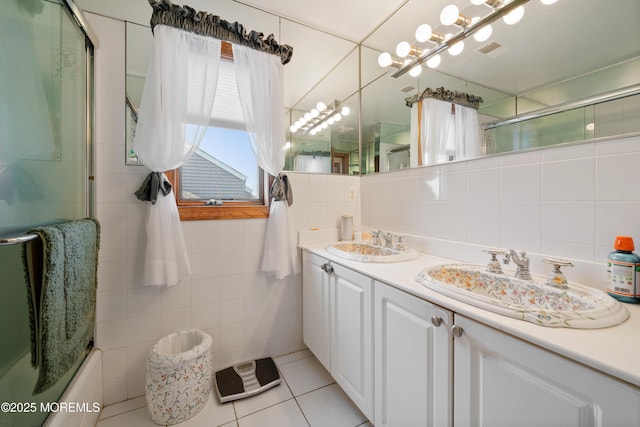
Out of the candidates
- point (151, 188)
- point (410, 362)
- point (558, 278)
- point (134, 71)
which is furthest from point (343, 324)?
point (134, 71)

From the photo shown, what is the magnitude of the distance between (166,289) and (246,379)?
2.45 ft

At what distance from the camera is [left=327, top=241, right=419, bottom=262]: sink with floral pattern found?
1289 millimetres

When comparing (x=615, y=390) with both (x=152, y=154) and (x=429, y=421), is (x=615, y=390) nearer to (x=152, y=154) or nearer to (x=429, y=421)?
(x=429, y=421)

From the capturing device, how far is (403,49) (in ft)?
5.23

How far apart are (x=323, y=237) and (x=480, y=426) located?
1327 millimetres

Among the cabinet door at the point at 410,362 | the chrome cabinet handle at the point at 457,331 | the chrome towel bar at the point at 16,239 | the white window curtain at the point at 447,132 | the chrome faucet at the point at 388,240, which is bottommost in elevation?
the cabinet door at the point at 410,362

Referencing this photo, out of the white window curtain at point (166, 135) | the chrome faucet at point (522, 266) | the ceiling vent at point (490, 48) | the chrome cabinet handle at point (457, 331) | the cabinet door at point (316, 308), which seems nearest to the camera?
the chrome cabinet handle at point (457, 331)

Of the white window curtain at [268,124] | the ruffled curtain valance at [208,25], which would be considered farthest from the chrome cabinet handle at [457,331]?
the ruffled curtain valance at [208,25]

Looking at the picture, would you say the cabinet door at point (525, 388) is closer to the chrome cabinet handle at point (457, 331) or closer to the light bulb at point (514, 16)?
the chrome cabinet handle at point (457, 331)

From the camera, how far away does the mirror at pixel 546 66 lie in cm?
86

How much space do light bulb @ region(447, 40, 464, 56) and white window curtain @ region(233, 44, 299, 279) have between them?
105 cm

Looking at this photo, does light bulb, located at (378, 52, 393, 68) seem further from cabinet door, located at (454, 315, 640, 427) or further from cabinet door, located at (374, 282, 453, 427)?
cabinet door, located at (454, 315, 640, 427)

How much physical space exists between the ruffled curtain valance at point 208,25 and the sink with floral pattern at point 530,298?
5.49 feet

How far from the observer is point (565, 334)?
57 centimetres
